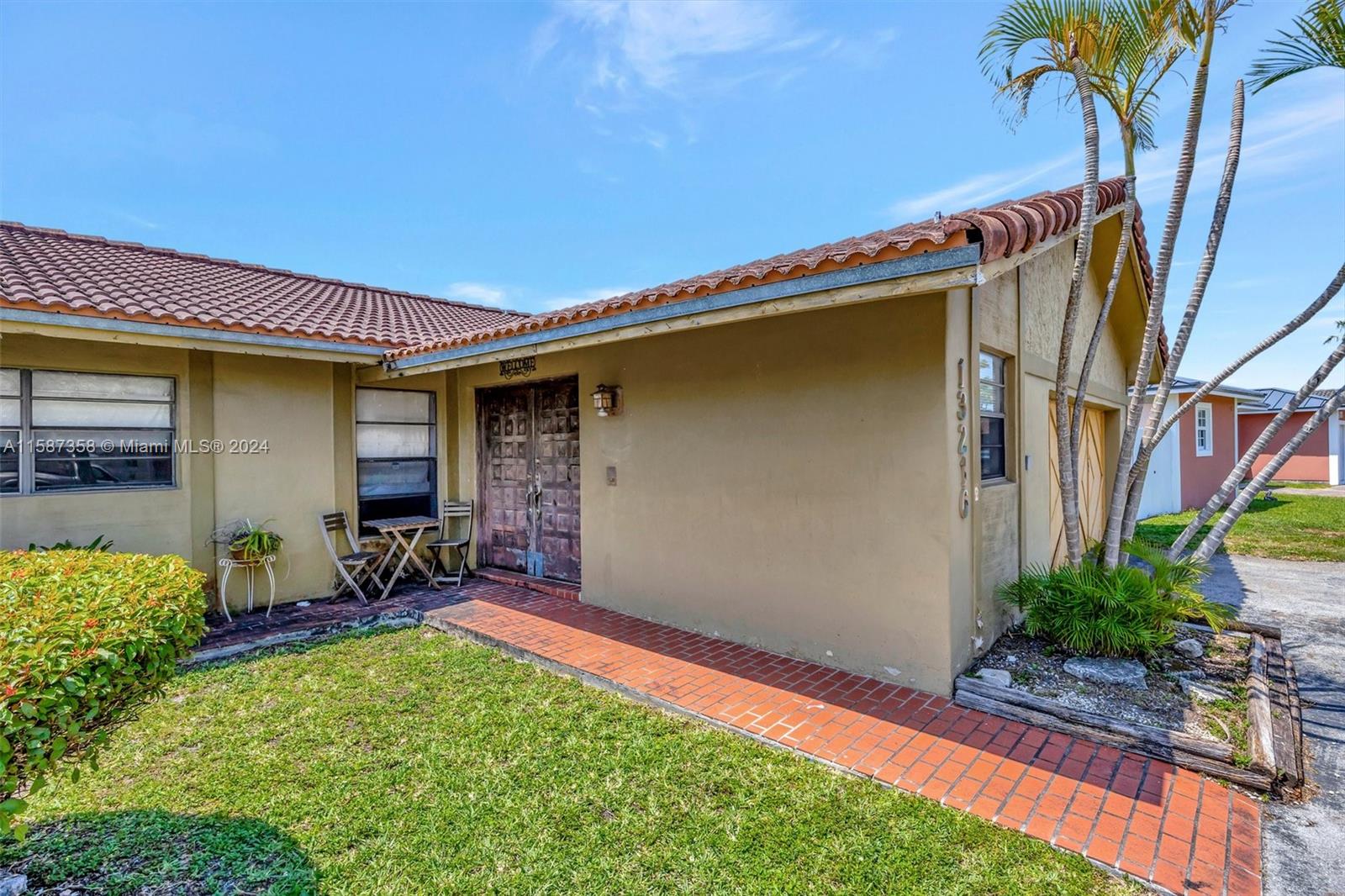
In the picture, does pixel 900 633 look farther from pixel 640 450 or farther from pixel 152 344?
pixel 152 344

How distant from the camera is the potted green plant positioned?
6.89 meters

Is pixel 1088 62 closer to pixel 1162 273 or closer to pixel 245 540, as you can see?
pixel 1162 273

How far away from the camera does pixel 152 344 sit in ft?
19.5

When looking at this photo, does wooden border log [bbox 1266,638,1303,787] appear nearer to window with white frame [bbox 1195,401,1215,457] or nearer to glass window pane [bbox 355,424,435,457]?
glass window pane [bbox 355,424,435,457]

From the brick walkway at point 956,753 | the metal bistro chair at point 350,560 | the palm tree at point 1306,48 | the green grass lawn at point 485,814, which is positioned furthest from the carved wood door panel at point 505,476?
the palm tree at point 1306,48

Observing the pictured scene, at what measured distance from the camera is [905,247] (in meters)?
3.51

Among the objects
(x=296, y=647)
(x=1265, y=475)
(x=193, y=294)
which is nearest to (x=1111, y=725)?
(x=1265, y=475)

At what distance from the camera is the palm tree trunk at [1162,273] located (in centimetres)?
476

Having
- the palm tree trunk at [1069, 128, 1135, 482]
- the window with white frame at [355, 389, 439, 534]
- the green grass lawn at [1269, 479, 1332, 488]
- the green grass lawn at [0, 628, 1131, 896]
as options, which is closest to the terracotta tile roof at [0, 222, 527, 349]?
the window with white frame at [355, 389, 439, 534]

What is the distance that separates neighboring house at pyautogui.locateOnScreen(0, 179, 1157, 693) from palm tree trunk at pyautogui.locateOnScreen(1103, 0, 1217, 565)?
31.1 inches

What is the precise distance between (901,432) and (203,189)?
14.5 m

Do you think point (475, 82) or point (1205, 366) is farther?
point (1205, 366)

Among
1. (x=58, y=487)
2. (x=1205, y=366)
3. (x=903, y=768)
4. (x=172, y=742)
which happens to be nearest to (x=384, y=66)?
(x=58, y=487)

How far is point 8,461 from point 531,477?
16.6 ft
